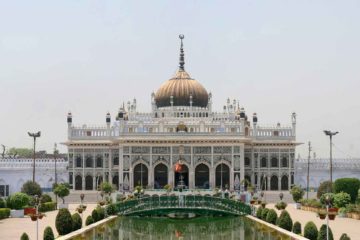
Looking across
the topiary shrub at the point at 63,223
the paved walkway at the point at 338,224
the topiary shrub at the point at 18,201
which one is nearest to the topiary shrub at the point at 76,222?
the topiary shrub at the point at 63,223

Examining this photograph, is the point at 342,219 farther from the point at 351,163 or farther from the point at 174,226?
the point at 351,163

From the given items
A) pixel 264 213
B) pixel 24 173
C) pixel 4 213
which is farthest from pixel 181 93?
pixel 264 213

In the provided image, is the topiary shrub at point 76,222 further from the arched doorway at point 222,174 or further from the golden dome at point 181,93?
the golden dome at point 181,93

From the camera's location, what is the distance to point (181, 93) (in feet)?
187

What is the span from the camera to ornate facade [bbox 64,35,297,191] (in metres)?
53.3

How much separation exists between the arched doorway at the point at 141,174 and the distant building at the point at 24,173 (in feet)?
21.4

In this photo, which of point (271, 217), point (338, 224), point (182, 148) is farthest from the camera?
point (182, 148)

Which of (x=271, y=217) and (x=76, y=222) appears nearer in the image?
(x=76, y=222)

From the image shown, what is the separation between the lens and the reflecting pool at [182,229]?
25328 millimetres

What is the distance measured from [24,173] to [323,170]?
23.3 m

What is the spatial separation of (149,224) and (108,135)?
1010 inches

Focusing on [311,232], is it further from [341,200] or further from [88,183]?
[88,183]

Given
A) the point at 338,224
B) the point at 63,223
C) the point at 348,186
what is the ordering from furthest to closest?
the point at 348,186 < the point at 338,224 < the point at 63,223

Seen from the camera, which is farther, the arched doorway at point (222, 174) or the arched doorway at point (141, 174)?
the arched doorway at point (141, 174)
